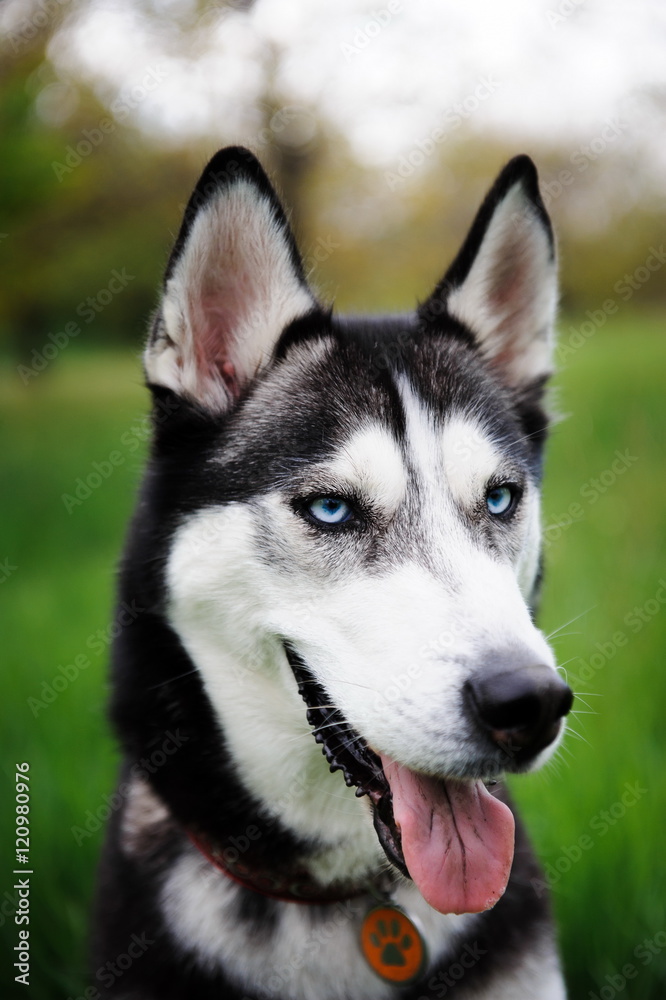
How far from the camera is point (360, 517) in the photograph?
7.05 ft

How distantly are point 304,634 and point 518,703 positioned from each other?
0.60 metres

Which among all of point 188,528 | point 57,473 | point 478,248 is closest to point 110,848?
point 188,528

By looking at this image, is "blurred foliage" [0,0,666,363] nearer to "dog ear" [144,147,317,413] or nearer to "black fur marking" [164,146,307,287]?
"dog ear" [144,147,317,413]

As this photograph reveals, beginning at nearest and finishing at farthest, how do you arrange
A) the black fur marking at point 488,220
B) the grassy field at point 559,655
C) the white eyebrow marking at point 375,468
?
the white eyebrow marking at point 375,468 < the black fur marking at point 488,220 < the grassy field at point 559,655

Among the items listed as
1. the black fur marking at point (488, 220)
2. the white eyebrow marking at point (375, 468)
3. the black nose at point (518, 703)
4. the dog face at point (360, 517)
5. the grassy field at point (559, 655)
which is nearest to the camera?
the black nose at point (518, 703)

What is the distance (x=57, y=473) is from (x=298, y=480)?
692 cm

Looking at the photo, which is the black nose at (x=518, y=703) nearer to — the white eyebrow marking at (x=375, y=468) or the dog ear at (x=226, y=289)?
the white eyebrow marking at (x=375, y=468)

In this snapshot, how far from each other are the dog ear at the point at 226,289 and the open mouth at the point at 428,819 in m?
0.91

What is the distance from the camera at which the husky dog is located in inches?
78.5

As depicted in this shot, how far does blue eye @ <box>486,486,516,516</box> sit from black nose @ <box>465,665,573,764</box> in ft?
2.23

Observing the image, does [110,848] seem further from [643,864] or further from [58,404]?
[58,404]

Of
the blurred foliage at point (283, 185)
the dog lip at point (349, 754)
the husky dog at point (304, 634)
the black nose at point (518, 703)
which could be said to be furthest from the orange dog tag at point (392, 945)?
the blurred foliage at point (283, 185)

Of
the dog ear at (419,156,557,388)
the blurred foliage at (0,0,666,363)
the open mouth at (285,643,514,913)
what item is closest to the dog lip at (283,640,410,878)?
the open mouth at (285,643,514,913)

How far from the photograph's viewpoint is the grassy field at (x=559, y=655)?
10.3 ft
